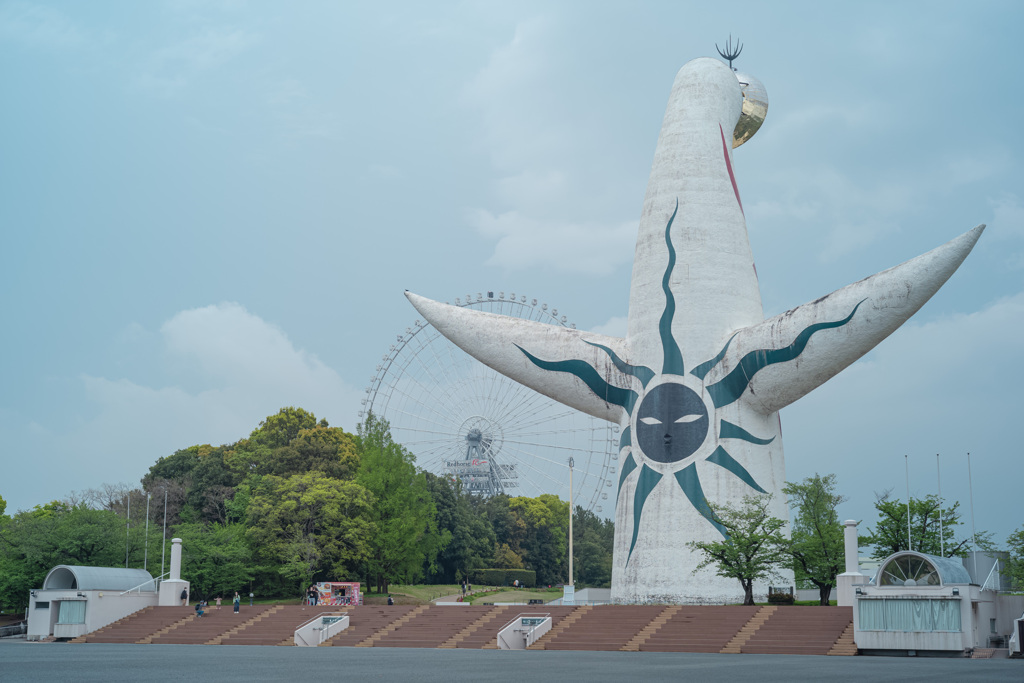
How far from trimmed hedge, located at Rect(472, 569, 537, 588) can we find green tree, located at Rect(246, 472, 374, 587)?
18010 millimetres

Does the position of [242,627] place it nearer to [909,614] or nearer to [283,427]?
[909,614]

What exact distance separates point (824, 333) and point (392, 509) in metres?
27.8

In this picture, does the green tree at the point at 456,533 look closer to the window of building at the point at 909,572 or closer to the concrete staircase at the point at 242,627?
the concrete staircase at the point at 242,627

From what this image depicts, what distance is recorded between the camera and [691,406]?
30375mm

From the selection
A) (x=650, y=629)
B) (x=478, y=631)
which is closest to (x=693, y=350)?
(x=650, y=629)

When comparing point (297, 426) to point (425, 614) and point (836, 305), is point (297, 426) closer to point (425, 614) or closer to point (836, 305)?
point (425, 614)

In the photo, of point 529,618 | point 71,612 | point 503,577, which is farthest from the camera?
point 503,577

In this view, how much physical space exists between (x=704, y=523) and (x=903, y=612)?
22.9 ft

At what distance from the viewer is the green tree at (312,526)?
153 feet

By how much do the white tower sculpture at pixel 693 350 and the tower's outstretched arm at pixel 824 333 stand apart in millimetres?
35

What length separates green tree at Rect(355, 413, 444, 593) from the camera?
1959 inches

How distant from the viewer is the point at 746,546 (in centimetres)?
2788

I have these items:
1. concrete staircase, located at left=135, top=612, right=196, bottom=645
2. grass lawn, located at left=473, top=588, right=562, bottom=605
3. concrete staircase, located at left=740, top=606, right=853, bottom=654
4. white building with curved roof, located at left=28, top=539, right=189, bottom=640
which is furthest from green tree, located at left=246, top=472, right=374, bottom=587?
concrete staircase, located at left=740, top=606, right=853, bottom=654

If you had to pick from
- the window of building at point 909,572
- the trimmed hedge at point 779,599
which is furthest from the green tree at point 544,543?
the window of building at point 909,572
